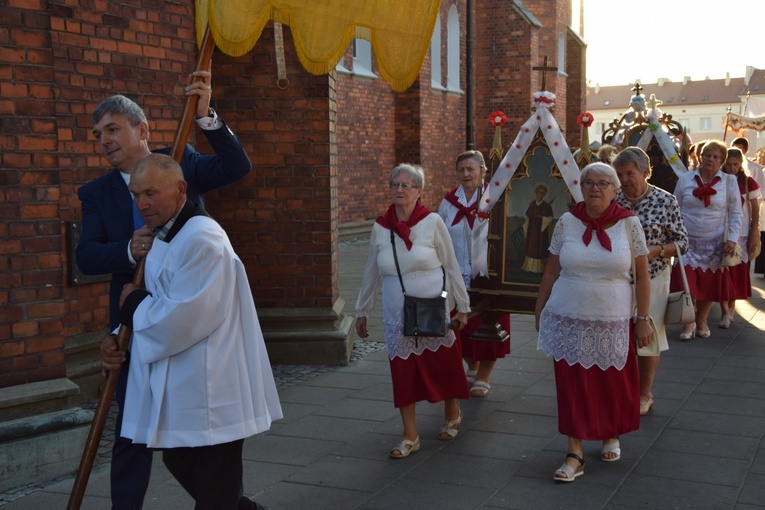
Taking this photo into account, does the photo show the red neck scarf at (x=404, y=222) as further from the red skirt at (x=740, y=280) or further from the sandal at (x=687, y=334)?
the red skirt at (x=740, y=280)

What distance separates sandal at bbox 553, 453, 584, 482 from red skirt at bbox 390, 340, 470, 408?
2.86ft

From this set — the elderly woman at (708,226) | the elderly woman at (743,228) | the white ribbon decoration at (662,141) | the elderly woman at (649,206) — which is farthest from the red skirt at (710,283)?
the elderly woman at (649,206)

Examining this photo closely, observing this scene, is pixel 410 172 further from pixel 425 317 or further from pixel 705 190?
pixel 705 190

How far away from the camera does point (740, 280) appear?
1057 centimetres

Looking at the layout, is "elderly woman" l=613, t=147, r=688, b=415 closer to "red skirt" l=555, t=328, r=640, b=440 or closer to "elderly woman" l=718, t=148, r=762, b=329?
"red skirt" l=555, t=328, r=640, b=440

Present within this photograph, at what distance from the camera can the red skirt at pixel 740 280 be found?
10484 millimetres

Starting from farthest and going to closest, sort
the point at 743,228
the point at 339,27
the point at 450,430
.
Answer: the point at 743,228
the point at 450,430
the point at 339,27

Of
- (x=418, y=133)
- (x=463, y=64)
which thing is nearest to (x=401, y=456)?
(x=418, y=133)

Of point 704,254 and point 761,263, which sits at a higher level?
point 704,254

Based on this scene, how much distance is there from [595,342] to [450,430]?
1.25 metres

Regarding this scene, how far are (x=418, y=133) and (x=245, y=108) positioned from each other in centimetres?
1502

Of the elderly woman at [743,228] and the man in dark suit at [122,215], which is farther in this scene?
the elderly woman at [743,228]

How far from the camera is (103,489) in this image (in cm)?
522

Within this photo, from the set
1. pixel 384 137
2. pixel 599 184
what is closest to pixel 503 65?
pixel 384 137
